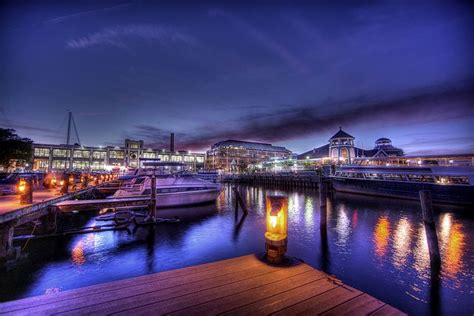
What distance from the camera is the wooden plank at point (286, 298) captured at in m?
3.54

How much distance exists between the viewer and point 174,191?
23.2 meters

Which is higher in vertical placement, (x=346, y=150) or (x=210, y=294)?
(x=346, y=150)

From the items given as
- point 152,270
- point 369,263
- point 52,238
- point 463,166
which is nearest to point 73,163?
point 52,238

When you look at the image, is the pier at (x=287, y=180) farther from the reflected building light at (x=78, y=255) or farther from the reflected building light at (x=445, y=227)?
the reflected building light at (x=78, y=255)

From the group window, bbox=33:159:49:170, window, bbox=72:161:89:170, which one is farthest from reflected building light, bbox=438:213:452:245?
window, bbox=33:159:49:170

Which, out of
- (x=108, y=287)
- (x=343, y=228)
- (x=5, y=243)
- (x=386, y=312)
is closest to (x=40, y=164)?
A: (x=5, y=243)

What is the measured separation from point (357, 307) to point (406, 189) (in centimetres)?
3601

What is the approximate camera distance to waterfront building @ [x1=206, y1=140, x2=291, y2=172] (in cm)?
12126

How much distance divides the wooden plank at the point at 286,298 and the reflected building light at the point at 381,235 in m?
9.36

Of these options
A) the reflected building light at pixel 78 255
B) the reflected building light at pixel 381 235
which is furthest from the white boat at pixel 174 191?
the reflected building light at pixel 381 235

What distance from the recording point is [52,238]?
12961 mm

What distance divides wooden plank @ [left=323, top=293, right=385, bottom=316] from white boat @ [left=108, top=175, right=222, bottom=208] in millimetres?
20393

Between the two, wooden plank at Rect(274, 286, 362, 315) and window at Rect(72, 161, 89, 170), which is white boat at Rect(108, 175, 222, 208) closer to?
wooden plank at Rect(274, 286, 362, 315)

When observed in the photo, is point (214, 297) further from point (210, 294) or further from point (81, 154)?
point (81, 154)
